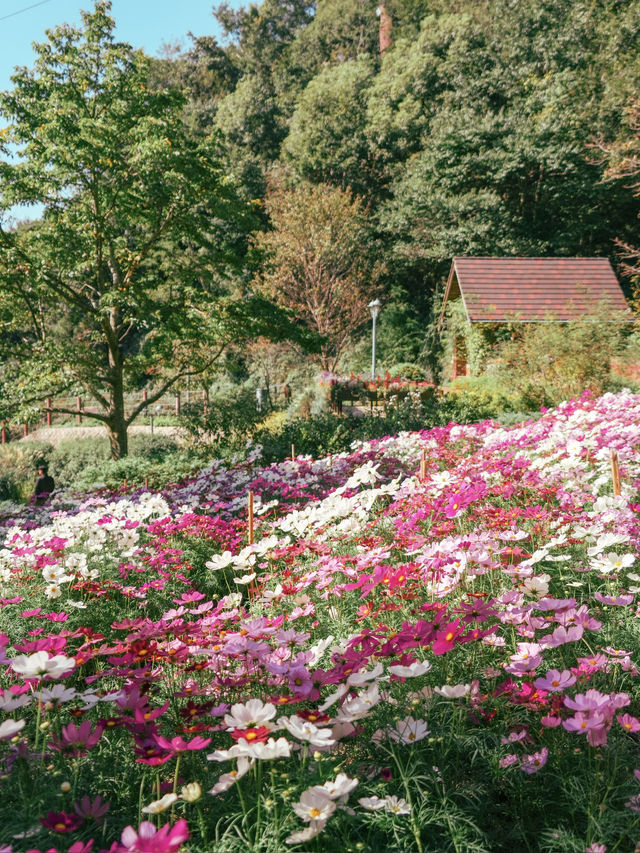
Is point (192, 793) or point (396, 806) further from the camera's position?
point (396, 806)

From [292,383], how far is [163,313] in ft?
29.9

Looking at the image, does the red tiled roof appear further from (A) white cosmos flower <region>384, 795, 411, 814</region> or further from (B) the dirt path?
(A) white cosmos flower <region>384, 795, 411, 814</region>

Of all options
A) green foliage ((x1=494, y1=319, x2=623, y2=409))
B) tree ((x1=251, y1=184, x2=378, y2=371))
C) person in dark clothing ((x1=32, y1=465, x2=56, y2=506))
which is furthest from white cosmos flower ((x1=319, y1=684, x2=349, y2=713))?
tree ((x1=251, y1=184, x2=378, y2=371))

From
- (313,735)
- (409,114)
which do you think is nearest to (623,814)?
(313,735)

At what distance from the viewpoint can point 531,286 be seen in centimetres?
1678

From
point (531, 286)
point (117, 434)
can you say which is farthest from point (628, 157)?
point (117, 434)

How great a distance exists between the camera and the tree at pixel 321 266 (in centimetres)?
2081

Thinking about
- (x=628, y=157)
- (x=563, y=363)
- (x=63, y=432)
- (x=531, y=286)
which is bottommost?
(x=63, y=432)

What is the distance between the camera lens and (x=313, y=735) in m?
1.16

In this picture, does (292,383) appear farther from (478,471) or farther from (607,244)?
(478,471)

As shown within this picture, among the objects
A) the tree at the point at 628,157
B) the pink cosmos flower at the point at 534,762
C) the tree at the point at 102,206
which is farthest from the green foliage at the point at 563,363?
the pink cosmos flower at the point at 534,762

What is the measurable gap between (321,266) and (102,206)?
12247 mm

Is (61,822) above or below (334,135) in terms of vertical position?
below

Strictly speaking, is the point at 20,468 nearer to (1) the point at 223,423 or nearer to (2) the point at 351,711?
(1) the point at 223,423
